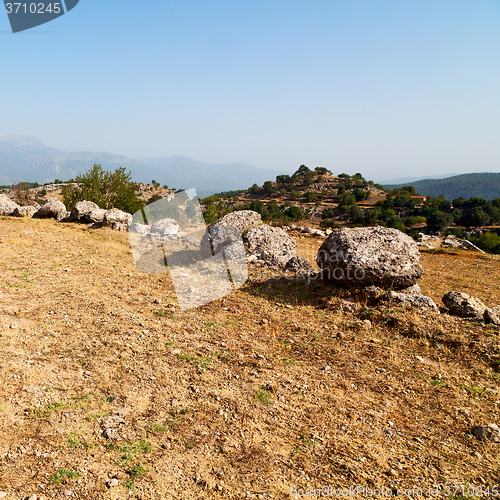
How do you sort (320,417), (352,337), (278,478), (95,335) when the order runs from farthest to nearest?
(352,337), (95,335), (320,417), (278,478)

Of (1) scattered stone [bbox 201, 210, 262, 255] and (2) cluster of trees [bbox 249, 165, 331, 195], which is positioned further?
(2) cluster of trees [bbox 249, 165, 331, 195]

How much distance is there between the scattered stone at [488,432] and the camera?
393cm

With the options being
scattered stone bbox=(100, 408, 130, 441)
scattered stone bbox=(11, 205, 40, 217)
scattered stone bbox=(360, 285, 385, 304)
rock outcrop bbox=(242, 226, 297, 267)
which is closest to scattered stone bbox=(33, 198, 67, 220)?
scattered stone bbox=(11, 205, 40, 217)

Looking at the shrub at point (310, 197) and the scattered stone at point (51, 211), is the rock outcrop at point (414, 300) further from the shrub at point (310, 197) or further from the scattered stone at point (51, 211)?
the shrub at point (310, 197)

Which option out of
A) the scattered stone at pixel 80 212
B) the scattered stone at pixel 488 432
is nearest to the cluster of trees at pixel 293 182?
the scattered stone at pixel 80 212

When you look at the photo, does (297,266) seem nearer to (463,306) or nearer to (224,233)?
(224,233)

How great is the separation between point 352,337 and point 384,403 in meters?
2.04

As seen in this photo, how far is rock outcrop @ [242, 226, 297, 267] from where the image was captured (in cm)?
1102

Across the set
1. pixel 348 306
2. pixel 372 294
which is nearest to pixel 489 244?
pixel 372 294

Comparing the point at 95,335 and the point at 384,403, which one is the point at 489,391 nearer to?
the point at 384,403

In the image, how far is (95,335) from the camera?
234 inches

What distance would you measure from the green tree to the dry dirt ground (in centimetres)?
1612

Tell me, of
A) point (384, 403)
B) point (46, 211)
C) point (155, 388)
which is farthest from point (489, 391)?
point (46, 211)

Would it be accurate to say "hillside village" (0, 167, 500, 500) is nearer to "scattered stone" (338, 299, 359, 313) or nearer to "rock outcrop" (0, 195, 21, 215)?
"scattered stone" (338, 299, 359, 313)
